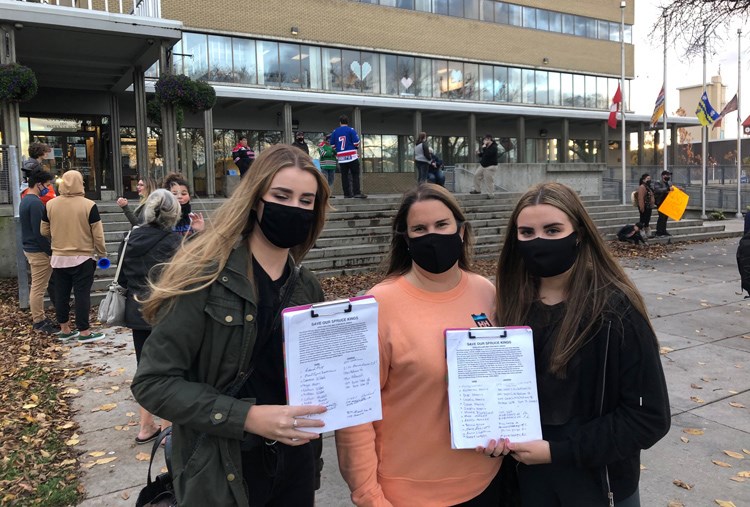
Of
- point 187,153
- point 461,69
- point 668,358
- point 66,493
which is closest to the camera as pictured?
point 66,493

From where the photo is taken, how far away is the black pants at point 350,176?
1427 centimetres

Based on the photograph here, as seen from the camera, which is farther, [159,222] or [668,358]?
[668,358]

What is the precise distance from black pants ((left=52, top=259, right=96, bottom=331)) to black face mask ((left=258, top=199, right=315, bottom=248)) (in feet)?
20.3

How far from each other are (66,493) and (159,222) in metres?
1.98

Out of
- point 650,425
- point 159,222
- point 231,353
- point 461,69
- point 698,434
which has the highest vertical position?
point 461,69

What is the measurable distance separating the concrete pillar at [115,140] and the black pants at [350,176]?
28.6 feet

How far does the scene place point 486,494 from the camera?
2025 mm

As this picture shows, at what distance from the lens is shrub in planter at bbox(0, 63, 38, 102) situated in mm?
10758

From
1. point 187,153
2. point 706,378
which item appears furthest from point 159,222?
point 187,153

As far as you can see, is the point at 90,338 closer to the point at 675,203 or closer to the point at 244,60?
the point at 675,203

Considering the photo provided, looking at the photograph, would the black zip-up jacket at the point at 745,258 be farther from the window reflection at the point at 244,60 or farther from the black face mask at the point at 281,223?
the window reflection at the point at 244,60

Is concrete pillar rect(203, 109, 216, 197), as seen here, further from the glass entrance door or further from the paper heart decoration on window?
the paper heart decoration on window

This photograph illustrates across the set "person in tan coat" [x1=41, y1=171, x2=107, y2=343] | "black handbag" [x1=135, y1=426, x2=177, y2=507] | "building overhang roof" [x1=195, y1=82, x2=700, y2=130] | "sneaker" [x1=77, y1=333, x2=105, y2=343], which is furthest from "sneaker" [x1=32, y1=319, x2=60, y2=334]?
"building overhang roof" [x1=195, y1=82, x2=700, y2=130]

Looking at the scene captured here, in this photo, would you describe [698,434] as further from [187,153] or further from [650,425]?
[187,153]
